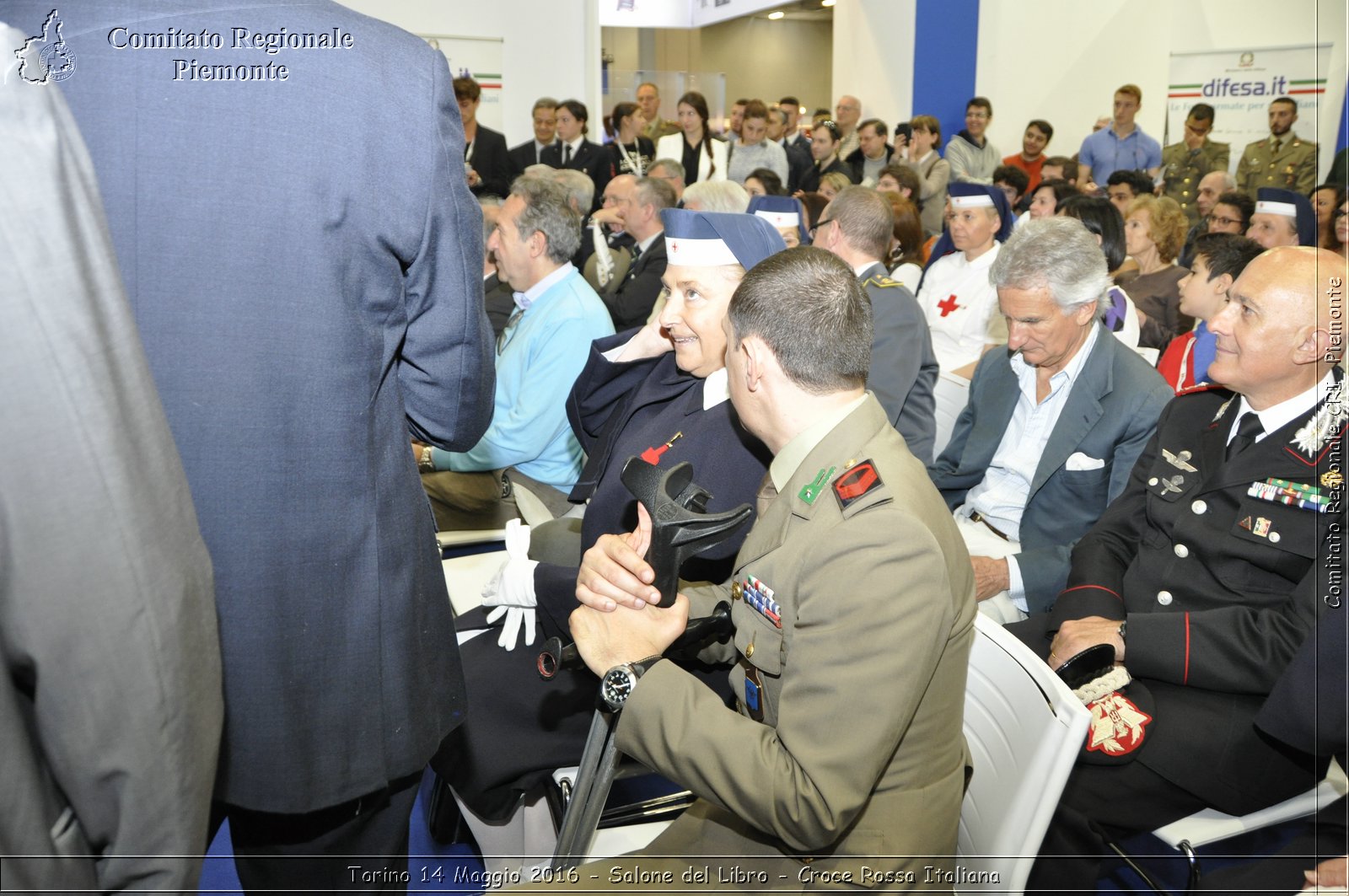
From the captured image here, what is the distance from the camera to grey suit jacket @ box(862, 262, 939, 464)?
10.3 ft

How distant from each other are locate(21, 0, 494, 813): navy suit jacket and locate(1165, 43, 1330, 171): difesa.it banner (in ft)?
32.1

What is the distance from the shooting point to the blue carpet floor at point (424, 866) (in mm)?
2209

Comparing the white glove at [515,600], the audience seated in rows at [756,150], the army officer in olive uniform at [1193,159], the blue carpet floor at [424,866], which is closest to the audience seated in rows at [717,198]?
the white glove at [515,600]

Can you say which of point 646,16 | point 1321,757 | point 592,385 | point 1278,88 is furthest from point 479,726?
point 646,16

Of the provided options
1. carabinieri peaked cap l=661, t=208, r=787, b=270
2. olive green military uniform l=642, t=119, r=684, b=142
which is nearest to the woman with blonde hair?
carabinieri peaked cap l=661, t=208, r=787, b=270

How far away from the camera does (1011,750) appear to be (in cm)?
160

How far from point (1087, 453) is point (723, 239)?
1.17m

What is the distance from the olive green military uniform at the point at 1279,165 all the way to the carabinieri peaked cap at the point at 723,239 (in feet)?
24.3

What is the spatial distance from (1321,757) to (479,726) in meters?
1.63

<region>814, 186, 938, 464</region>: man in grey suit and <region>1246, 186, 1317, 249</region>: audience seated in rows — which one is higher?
<region>1246, 186, 1317, 249</region>: audience seated in rows

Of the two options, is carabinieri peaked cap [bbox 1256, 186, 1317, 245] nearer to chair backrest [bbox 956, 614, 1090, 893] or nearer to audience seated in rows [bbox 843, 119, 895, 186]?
audience seated in rows [bbox 843, 119, 895, 186]

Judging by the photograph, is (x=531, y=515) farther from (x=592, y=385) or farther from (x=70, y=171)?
(x=70, y=171)

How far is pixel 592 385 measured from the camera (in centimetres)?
269

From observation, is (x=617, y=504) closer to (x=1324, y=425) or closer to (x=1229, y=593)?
(x=1229, y=593)
